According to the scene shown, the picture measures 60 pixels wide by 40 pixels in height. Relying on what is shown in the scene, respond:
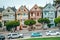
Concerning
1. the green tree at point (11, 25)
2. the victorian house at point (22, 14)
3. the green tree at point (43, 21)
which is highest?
the victorian house at point (22, 14)

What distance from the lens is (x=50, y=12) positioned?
9.49 meters

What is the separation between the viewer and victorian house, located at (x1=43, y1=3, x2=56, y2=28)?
938cm

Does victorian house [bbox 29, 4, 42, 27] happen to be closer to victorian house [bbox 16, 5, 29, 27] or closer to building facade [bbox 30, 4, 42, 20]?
building facade [bbox 30, 4, 42, 20]

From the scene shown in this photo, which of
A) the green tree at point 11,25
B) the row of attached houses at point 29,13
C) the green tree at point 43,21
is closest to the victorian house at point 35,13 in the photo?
the row of attached houses at point 29,13

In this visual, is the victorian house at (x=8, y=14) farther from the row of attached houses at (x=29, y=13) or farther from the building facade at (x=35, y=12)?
the building facade at (x=35, y=12)

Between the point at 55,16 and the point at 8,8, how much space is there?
1.06m

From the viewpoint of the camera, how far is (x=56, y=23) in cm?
931

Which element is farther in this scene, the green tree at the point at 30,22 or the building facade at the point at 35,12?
the building facade at the point at 35,12

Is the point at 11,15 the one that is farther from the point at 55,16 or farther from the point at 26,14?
the point at 55,16

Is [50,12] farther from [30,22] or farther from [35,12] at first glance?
[30,22]

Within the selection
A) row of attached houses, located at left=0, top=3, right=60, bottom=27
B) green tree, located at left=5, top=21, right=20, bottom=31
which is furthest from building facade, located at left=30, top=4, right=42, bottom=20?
green tree, located at left=5, top=21, right=20, bottom=31

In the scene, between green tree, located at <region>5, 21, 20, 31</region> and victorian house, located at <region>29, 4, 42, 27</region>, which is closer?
green tree, located at <region>5, 21, 20, 31</region>

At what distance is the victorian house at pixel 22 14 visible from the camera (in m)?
9.37

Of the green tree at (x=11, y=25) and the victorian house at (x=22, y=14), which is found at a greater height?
the victorian house at (x=22, y=14)
